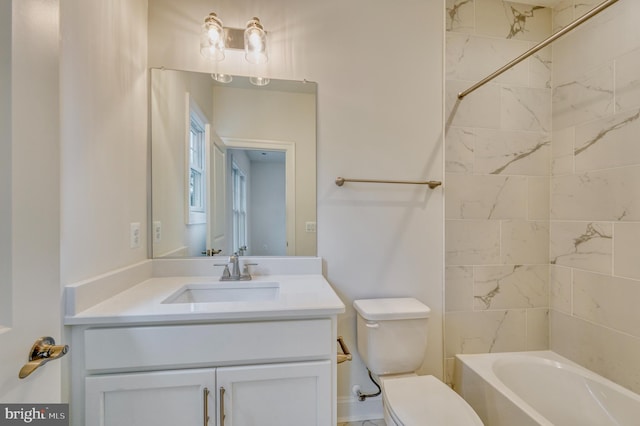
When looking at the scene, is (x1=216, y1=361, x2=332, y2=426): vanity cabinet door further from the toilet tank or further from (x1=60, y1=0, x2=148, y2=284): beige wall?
(x1=60, y1=0, x2=148, y2=284): beige wall

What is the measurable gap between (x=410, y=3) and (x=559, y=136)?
123 cm

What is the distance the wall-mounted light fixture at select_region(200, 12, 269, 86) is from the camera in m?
1.44

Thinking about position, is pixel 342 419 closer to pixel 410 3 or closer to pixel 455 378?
pixel 455 378

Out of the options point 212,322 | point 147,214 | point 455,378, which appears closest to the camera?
point 212,322

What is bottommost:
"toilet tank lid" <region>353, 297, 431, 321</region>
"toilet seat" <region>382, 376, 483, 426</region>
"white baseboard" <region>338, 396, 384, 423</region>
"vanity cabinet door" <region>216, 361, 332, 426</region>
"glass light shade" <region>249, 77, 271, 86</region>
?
"white baseboard" <region>338, 396, 384, 423</region>

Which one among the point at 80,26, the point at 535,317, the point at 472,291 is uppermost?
the point at 80,26

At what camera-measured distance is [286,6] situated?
5.09ft

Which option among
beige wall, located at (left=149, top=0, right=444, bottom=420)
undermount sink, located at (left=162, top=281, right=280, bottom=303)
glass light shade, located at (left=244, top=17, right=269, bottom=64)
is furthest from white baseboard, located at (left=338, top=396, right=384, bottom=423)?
glass light shade, located at (left=244, top=17, right=269, bottom=64)

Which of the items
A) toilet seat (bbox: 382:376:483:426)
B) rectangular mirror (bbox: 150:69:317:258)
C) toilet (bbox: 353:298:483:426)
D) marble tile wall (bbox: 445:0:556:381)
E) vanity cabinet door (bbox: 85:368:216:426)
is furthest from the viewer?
marble tile wall (bbox: 445:0:556:381)

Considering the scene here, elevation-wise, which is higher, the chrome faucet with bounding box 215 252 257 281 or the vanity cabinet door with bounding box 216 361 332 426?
the chrome faucet with bounding box 215 252 257 281

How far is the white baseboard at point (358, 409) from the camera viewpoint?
1582mm

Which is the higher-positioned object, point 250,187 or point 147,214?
point 250,187

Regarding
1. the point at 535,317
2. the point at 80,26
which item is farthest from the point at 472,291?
the point at 80,26

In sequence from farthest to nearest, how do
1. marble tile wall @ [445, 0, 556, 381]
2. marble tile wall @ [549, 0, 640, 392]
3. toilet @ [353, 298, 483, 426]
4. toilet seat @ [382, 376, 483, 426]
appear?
marble tile wall @ [445, 0, 556, 381] < marble tile wall @ [549, 0, 640, 392] < toilet @ [353, 298, 483, 426] < toilet seat @ [382, 376, 483, 426]
